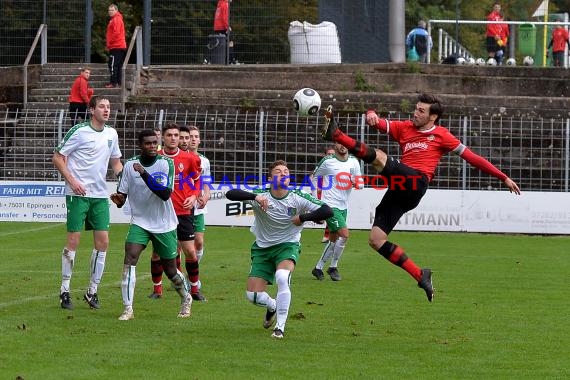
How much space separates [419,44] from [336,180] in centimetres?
1751

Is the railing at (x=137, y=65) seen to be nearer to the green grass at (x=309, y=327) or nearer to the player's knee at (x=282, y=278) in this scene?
the green grass at (x=309, y=327)

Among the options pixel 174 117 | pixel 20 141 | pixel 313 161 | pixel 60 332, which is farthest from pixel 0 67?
pixel 60 332

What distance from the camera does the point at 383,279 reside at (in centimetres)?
1733

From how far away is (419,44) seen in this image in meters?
35.3

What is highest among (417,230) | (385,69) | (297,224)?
(385,69)

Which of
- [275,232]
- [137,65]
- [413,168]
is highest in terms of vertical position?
[137,65]

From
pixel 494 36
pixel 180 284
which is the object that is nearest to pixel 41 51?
pixel 494 36

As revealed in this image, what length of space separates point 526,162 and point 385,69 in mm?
6246

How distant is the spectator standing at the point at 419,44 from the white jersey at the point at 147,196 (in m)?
23.0

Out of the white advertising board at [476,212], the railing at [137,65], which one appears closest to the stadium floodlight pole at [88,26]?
the railing at [137,65]

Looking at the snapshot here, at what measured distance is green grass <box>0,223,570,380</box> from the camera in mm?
9812

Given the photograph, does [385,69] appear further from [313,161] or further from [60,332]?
[60,332]

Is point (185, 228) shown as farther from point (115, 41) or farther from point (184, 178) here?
point (115, 41)

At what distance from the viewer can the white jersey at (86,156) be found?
1352cm
